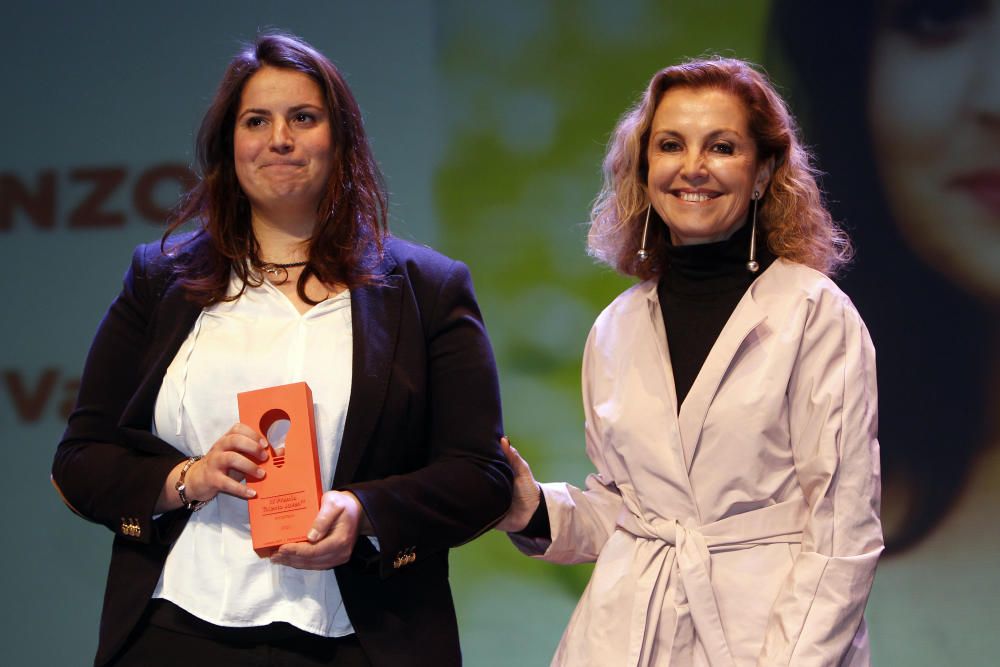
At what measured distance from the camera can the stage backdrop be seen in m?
A: 3.33

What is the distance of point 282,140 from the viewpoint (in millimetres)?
2020

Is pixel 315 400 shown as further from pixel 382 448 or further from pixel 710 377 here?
pixel 710 377

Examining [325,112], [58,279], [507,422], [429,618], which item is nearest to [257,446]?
[429,618]

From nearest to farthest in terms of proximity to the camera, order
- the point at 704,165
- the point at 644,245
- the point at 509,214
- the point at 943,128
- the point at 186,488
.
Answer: the point at 186,488, the point at 704,165, the point at 644,245, the point at 943,128, the point at 509,214

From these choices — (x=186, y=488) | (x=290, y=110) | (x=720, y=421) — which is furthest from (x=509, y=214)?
(x=186, y=488)

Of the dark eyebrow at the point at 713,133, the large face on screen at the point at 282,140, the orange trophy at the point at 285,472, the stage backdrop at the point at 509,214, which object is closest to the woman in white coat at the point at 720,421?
the dark eyebrow at the point at 713,133

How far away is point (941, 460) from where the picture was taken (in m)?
3.32

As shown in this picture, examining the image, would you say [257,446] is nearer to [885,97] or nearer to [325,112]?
[325,112]

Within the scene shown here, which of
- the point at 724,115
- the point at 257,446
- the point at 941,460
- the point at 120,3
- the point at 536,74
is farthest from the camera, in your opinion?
the point at 120,3

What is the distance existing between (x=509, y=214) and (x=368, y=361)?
171 cm

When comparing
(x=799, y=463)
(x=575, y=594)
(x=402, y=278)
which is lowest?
(x=575, y=594)

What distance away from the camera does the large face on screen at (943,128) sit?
3291 millimetres

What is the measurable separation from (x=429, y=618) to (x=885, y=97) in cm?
218

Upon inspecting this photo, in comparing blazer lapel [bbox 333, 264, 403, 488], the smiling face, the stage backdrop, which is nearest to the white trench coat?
the smiling face
